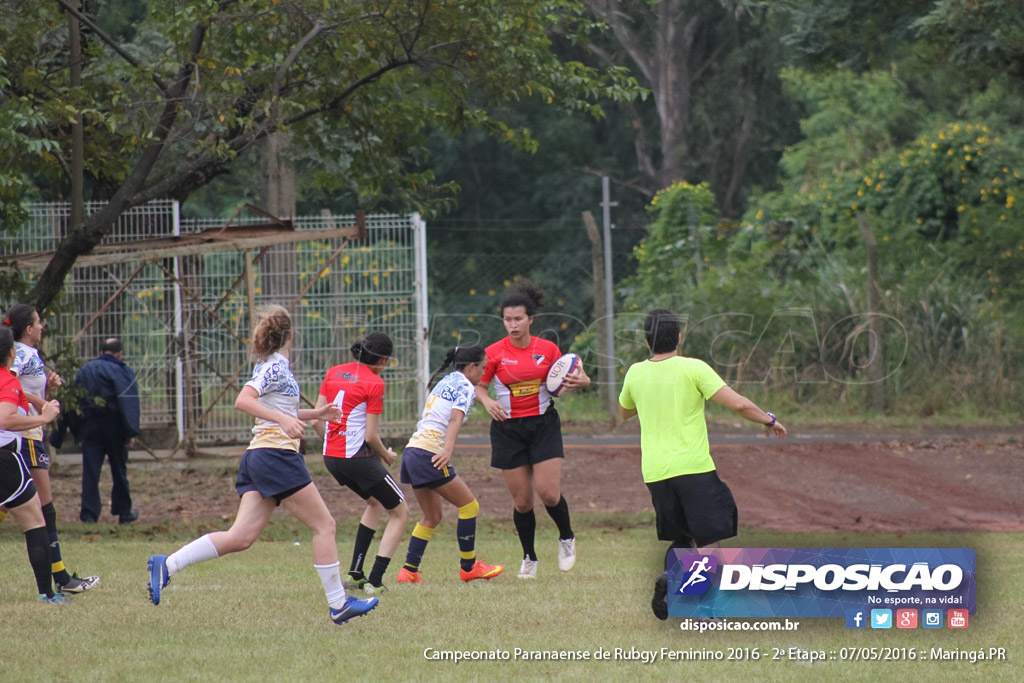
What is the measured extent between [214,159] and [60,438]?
311 centimetres

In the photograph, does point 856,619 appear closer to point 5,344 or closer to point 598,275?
point 5,344

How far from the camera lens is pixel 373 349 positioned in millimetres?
7957

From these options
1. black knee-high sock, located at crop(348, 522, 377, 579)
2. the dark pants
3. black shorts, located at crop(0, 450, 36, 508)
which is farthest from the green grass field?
the dark pants

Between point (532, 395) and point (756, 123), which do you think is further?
point (756, 123)

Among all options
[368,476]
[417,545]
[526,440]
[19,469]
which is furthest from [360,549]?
[19,469]

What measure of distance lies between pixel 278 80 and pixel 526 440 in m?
5.79

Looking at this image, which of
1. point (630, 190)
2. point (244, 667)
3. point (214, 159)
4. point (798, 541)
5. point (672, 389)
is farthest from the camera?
point (630, 190)

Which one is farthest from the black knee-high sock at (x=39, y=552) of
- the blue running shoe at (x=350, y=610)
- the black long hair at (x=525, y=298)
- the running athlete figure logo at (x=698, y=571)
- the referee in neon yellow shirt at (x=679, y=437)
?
the running athlete figure logo at (x=698, y=571)

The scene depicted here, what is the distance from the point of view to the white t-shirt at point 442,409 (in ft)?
26.3

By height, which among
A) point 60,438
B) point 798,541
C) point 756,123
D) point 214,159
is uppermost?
point 756,123

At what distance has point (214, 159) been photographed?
12195 millimetres

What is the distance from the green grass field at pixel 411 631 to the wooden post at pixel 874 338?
27.2 ft

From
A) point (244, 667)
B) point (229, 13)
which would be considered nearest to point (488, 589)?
point (244, 667)

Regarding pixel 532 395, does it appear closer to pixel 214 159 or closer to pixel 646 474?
pixel 646 474
